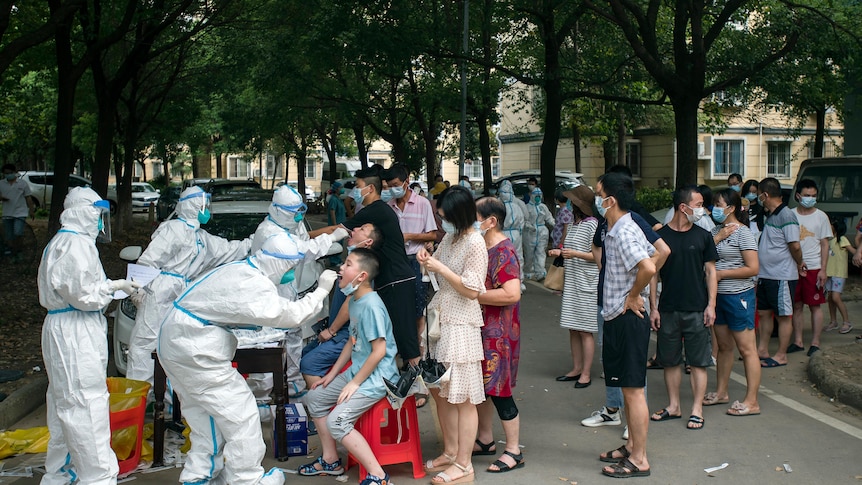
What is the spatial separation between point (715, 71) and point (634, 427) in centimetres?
1281

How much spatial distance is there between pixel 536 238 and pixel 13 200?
8.92 meters

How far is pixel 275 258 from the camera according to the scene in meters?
4.83

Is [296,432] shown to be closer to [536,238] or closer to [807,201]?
[807,201]

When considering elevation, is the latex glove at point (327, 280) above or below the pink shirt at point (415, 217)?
below

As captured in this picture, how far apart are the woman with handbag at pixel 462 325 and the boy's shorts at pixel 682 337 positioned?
177 cm

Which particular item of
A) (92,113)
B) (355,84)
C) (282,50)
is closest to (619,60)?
(282,50)

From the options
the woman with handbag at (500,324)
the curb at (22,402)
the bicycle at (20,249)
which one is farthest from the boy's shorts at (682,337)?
the bicycle at (20,249)

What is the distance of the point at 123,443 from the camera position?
5.58 metres

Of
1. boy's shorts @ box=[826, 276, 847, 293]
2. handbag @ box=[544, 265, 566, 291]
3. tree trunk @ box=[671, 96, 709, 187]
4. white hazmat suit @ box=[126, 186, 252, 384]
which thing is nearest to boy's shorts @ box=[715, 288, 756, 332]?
handbag @ box=[544, 265, 566, 291]

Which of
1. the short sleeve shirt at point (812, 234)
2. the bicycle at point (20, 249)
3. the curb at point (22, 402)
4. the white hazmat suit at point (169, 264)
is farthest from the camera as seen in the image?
the bicycle at point (20, 249)

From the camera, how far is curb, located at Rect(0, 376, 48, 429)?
6777mm

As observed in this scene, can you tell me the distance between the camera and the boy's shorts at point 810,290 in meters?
8.92

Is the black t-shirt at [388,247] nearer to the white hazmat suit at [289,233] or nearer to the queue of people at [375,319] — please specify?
the queue of people at [375,319]

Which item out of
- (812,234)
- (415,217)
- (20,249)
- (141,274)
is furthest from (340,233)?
(20,249)
